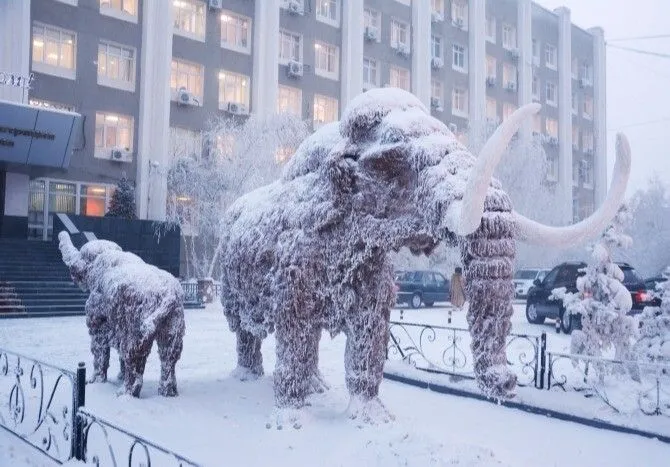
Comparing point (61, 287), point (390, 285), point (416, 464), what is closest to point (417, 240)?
point (390, 285)

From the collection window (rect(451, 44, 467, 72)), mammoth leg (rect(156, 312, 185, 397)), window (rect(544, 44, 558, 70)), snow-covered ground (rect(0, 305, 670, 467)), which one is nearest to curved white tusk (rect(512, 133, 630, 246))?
snow-covered ground (rect(0, 305, 670, 467))

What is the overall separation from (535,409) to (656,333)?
7.70 ft

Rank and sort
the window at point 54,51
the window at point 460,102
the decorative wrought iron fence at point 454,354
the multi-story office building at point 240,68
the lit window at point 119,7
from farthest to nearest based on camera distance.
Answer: the window at point 460,102 < the lit window at point 119,7 < the multi-story office building at point 240,68 < the window at point 54,51 < the decorative wrought iron fence at point 454,354

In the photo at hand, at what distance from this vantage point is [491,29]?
33.8 meters

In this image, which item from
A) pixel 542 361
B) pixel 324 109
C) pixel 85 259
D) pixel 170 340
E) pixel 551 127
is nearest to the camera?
pixel 170 340

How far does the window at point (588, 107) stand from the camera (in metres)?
38.9

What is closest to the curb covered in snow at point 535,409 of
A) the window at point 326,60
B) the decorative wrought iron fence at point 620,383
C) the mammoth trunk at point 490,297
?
the decorative wrought iron fence at point 620,383

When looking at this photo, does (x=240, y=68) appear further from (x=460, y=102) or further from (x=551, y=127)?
(x=551, y=127)

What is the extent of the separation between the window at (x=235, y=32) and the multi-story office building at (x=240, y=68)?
0.19ft

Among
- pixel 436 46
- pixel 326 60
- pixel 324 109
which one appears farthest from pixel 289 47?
pixel 436 46

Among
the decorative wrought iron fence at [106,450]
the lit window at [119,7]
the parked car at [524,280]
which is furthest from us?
the parked car at [524,280]

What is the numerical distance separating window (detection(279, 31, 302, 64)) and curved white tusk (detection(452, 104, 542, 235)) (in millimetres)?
24536

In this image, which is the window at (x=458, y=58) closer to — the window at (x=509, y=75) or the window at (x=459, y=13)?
the window at (x=459, y=13)

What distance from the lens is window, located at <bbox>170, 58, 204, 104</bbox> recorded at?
80.4 feet
